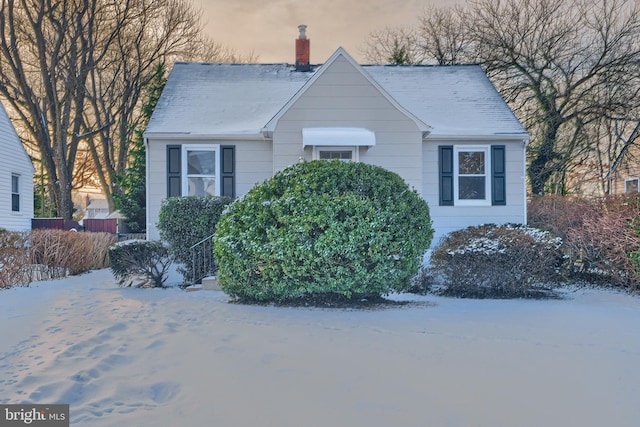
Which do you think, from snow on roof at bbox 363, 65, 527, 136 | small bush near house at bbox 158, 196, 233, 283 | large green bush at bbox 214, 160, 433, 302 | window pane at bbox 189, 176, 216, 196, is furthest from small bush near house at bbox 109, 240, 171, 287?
snow on roof at bbox 363, 65, 527, 136

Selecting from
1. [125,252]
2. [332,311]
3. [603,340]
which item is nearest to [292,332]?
[332,311]

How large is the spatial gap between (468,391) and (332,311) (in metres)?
2.87

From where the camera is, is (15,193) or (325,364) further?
(15,193)

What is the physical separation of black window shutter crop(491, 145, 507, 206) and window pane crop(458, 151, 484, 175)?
0.32 m

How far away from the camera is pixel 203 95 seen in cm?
1298

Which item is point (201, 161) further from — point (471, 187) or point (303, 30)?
point (471, 187)

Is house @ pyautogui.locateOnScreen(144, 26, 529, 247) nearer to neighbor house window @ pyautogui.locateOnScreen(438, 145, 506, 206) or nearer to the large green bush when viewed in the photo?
neighbor house window @ pyautogui.locateOnScreen(438, 145, 506, 206)

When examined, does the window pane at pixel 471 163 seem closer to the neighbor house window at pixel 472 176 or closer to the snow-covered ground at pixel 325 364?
the neighbor house window at pixel 472 176

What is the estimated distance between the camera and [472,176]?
11.6 metres

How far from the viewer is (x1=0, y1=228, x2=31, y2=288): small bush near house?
7.70m

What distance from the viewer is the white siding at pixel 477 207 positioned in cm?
1137

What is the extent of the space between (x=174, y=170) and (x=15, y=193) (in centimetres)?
1322

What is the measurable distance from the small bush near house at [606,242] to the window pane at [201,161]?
836cm

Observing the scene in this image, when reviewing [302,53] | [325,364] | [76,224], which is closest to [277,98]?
[302,53]
